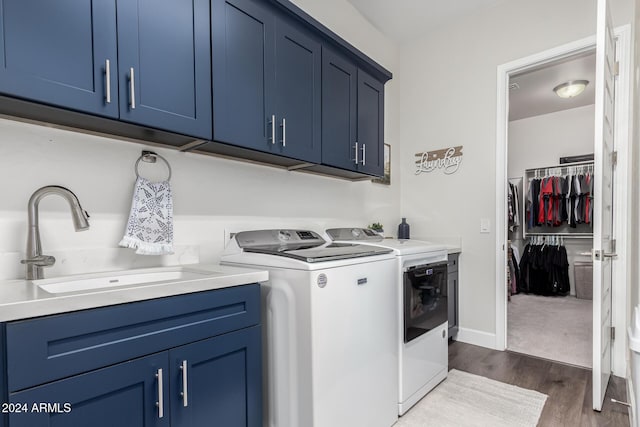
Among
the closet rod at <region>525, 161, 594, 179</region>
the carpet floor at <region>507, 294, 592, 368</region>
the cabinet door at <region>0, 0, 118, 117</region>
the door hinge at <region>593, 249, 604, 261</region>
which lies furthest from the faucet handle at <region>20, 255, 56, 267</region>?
the closet rod at <region>525, 161, 594, 179</region>

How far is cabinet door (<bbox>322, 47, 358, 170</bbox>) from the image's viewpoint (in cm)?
213

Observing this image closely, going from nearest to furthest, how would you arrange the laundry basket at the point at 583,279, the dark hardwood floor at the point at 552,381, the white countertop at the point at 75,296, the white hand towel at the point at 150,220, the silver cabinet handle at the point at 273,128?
the white countertop at the point at 75,296 → the white hand towel at the point at 150,220 → the silver cabinet handle at the point at 273,128 → the dark hardwood floor at the point at 552,381 → the laundry basket at the point at 583,279

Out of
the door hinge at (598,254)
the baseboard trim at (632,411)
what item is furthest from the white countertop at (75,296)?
the door hinge at (598,254)

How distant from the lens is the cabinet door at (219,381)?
3.72 feet

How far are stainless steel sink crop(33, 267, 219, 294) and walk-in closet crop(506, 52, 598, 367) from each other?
13.2 feet

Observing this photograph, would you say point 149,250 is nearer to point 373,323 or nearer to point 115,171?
point 115,171

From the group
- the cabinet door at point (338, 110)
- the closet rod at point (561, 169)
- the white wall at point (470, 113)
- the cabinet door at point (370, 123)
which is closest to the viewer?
the cabinet door at point (338, 110)

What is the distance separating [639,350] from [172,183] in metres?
1.97

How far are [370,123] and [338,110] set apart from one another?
1.37ft

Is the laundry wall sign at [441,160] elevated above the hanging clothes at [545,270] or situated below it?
above

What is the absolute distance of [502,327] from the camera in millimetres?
2877

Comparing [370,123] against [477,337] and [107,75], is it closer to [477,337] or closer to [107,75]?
[107,75]

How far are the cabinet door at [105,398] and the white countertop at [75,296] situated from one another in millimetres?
198

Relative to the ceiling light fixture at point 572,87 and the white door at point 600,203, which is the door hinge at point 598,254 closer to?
the white door at point 600,203
